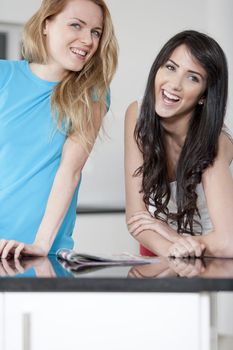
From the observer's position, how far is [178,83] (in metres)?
2.34

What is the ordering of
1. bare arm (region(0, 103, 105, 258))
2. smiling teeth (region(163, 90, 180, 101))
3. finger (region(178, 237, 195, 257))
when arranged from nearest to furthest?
finger (region(178, 237, 195, 257)), bare arm (region(0, 103, 105, 258)), smiling teeth (region(163, 90, 180, 101))

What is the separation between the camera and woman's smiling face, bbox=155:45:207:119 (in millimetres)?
2318

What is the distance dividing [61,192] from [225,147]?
2.04ft

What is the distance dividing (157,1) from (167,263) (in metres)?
3.44

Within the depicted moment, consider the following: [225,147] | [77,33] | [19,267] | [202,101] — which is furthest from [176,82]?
→ [19,267]

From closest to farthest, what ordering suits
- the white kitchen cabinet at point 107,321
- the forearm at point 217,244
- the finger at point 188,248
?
the white kitchen cabinet at point 107,321 < the finger at point 188,248 < the forearm at point 217,244

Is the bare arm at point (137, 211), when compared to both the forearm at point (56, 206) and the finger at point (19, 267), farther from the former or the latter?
the finger at point (19, 267)

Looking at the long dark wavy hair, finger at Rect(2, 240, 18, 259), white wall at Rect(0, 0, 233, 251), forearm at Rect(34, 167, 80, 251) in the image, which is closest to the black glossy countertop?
finger at Rect(2, 240, 18, 259)

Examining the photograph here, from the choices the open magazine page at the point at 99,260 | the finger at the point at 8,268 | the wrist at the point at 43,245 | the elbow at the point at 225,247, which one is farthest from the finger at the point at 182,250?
the finger at the point at 8,268

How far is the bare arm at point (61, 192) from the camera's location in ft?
6.30

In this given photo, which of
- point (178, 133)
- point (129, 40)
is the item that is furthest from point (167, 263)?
point (129, 40)

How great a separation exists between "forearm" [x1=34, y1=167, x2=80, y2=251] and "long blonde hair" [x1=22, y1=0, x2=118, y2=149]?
0.12 m

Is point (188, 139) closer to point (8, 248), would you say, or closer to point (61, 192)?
point (61, 192)

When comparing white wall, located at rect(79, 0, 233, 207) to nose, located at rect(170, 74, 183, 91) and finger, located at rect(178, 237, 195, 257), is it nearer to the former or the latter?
nose, located at rect(170, 74, 183, 91)
